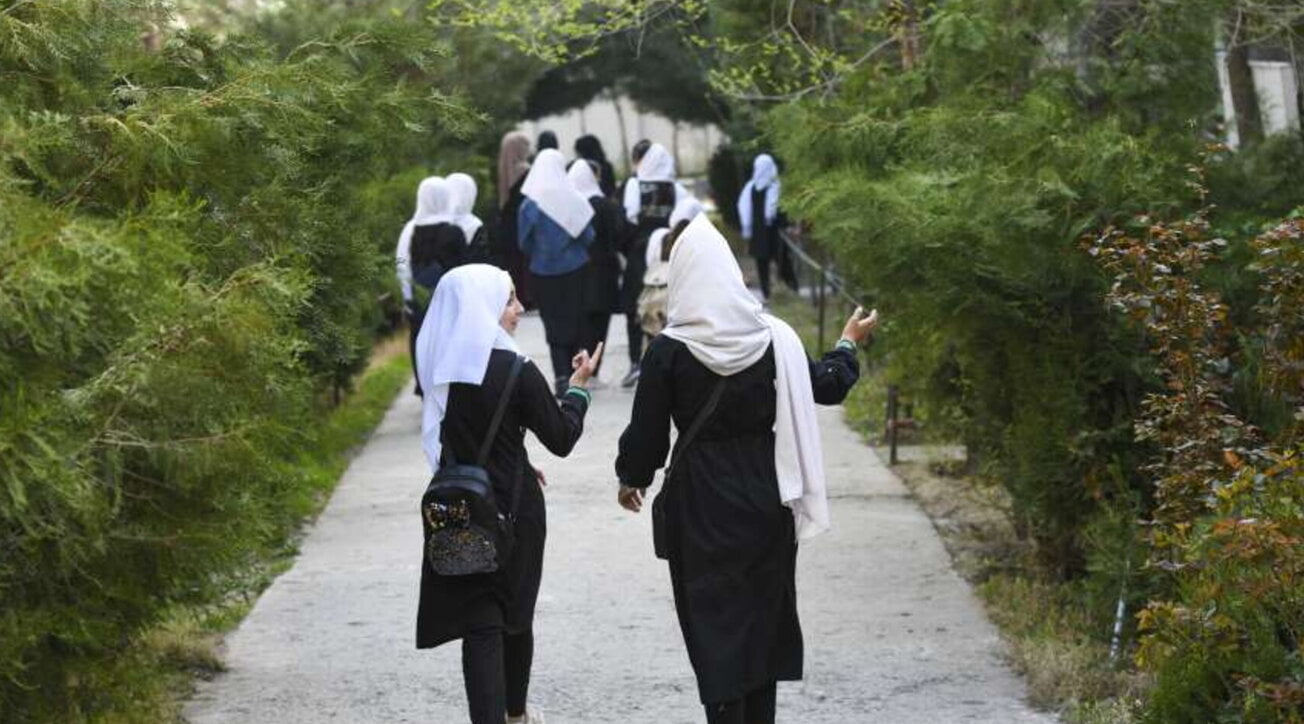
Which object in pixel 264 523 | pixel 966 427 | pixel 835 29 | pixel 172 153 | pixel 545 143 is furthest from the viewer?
pixel 545 143

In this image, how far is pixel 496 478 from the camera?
641 centimetres

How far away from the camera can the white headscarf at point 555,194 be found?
14.3 m

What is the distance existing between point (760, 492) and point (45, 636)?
199cm

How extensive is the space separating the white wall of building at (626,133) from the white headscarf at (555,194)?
20.1 metres

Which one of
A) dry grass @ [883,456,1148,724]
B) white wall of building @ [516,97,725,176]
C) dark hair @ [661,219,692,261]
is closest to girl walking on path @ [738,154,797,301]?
dark hair @ [661,219,692,261]

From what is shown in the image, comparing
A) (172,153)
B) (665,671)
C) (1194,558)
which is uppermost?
(172,153)

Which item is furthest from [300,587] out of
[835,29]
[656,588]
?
[835,29]

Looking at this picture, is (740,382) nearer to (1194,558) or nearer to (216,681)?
(1194,558)

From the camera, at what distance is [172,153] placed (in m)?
5.10

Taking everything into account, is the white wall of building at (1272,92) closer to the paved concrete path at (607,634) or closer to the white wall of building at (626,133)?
the paved concrete path at (607,634)

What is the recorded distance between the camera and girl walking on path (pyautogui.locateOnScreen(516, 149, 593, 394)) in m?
14.3

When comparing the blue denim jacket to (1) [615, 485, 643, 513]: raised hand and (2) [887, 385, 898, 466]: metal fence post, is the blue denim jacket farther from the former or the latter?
(1) [615, 485, 643, 513]: raised hand

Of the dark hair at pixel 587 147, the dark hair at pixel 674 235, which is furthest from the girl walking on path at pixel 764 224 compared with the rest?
the dark hair at pixel 674 235

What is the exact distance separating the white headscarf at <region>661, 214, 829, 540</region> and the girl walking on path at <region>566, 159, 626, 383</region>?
8361 millimetres
